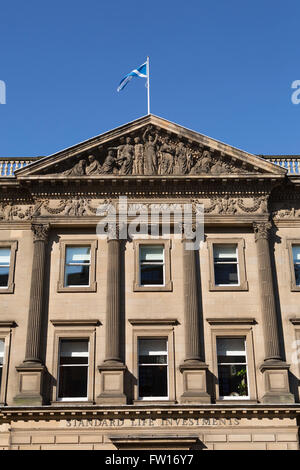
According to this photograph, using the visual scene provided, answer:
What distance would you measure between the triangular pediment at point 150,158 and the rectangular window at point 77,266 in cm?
353

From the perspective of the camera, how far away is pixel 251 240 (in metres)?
30.3

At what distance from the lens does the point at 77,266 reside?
2992 centimetres

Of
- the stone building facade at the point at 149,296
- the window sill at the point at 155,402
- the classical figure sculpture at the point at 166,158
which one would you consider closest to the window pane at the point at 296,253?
the stone building facade at the point at 149,296

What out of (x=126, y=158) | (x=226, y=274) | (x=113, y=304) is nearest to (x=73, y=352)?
(x=113, y=304)

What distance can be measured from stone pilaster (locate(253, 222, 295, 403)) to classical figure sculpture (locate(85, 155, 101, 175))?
26.2ft

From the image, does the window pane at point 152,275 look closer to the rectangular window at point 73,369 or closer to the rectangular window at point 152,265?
the rectangular window at point 152,265

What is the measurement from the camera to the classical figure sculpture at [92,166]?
3078 cm

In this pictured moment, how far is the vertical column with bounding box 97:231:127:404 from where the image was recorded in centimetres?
2678

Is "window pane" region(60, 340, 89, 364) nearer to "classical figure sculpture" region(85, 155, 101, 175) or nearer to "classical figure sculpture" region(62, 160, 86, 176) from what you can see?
"classical figure sculpture" region(62, 160, 86, 176)

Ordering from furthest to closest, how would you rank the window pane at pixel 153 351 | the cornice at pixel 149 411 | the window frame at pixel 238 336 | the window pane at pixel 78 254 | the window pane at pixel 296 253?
the window pane at pixel 296 253, the window pane at pixel 78 254, the window pane at pixel 153 351, the window frame at pixel 238 336, the cornice at pixel 149 411

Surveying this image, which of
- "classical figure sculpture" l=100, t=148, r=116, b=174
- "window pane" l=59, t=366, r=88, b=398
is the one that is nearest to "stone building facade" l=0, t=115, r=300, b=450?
"window pane" l=59, t=366, r=88, b=398

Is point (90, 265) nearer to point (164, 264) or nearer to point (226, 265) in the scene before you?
point (164, 264)

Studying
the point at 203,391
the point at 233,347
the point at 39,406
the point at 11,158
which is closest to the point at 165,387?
the point at 203,391

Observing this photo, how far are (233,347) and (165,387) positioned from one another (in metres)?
3.54
